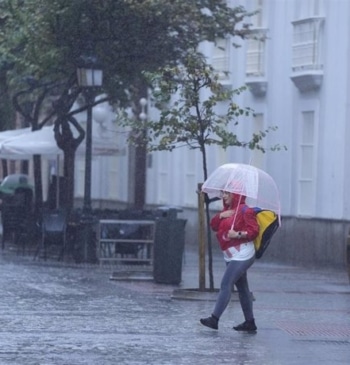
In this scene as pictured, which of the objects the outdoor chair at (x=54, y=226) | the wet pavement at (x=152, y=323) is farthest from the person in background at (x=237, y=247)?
the outdoor chair at (x=54, y=226)

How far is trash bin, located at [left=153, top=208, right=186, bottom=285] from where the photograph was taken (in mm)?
20750

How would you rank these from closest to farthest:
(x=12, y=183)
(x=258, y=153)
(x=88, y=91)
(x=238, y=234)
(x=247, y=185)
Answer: (x=238, y=234)
(x=247, y=185)
(x=88, y=91)
(x=258, y=153)
(x=12, y=183)

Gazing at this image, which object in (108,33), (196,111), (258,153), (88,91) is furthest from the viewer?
(258,153)

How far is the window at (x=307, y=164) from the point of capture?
29.4 meters

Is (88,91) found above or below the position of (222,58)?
below

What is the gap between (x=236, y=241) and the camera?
14570mm

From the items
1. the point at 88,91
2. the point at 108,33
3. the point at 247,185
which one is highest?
the point at 108,33

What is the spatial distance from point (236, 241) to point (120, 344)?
1884mm

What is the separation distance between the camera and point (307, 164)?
97.5ft

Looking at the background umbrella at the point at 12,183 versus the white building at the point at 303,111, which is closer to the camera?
the white building at the point at 303,111

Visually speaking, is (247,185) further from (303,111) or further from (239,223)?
(303,111)

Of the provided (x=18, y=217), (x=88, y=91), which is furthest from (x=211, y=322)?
(x=18, y=217)

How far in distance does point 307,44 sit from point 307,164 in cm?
256

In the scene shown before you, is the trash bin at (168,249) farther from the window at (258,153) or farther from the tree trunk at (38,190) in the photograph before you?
the window at (258,153)
